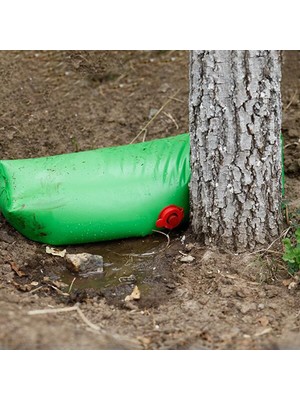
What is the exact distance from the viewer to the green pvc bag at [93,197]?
3332mm

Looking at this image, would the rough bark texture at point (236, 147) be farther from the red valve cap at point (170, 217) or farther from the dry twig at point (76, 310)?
the dry twig at point (76, 310)

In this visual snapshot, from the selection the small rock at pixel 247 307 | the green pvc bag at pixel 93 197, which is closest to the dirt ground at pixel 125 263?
the small rock at pixel 247 307

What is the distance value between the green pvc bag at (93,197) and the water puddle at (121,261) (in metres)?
0.06

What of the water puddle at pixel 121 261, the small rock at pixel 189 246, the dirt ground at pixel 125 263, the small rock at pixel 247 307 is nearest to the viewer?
the dirt ground at pixel 125 263

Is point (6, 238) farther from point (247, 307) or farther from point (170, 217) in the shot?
point (247, 307)

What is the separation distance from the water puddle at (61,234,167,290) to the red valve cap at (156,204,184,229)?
10cm

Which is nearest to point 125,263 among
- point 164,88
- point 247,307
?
point 247,307

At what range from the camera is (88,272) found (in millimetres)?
3268

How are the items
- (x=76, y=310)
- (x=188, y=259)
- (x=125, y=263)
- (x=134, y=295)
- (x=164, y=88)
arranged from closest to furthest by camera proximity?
(x=76, y=310), (x=134, y=295), (x=188, y=259), (x=125, y=263), (x=164, y=88)

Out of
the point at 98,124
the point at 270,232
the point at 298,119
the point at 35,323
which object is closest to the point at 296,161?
the point at 298,119

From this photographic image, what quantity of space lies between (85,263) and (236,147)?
90 cm

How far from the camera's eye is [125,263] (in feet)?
11.0

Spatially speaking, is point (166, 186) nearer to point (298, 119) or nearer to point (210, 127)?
point (210, 127)

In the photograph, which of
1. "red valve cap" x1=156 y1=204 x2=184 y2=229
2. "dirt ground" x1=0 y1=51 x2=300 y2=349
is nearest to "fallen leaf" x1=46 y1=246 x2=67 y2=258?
"dirt ground" x1=0 y1=51 x2=300 y2=349
